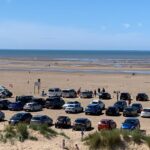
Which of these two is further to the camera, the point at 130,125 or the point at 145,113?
the point at 145,113

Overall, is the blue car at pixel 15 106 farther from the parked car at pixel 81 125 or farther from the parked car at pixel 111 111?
the parked car at pixel 81 125

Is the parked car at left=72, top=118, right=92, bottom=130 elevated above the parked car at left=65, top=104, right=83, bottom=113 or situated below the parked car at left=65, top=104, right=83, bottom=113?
above

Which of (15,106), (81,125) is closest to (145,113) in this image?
(81,125)

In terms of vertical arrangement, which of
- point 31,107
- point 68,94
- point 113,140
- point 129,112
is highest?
point 113,140

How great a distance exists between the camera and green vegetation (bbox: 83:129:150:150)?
83.3 feet

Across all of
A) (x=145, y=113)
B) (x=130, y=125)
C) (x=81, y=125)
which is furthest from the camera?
(x=145, y=113)

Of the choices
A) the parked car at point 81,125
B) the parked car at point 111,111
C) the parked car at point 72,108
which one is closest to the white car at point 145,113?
the parked car at point 111,111

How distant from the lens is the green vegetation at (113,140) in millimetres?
25391

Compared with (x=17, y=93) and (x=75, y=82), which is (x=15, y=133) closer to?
(x=17, y=93)

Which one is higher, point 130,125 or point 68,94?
point 130,125

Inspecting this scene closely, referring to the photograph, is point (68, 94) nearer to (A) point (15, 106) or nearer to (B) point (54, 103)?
(B) point (54, 103)

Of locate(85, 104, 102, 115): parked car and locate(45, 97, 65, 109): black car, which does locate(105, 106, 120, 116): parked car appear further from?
locate(45, 97, 65, 109): black car

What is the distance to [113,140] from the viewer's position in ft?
83.6

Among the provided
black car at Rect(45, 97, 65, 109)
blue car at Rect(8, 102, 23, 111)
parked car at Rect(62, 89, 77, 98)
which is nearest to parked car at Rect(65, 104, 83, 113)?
black car at Rect(45, 97, 65, 109)
